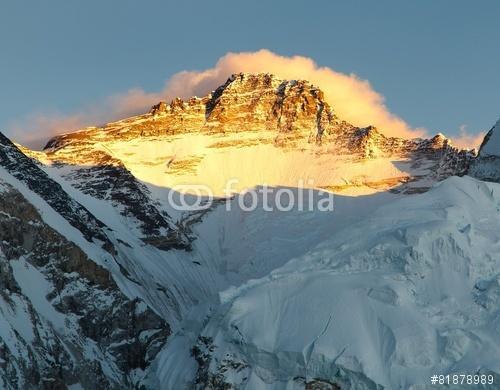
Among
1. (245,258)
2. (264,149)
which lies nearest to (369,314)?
(245,258)

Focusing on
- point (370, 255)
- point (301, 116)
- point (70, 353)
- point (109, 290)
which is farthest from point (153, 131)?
point (370, 255)

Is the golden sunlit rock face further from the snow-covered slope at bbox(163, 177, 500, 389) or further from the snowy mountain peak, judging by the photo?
the snow-covered slope at bbox(163, 177, 500, 389)

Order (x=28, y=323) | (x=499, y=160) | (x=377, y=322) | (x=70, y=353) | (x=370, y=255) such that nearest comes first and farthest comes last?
(x=377, y=322)
(x=370, y=255)
(x=28, y=323)
(x=70, y=353)
(x=499, y=160)

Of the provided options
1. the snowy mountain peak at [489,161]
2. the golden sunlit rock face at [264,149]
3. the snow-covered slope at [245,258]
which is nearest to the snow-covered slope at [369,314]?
the snow-covered slope at [245,258]

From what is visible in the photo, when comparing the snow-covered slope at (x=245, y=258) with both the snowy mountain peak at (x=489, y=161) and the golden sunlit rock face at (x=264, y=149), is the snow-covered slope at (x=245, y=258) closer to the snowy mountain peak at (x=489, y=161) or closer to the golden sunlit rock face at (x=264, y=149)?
the golden sunlit rock face at (x=264, y=149)

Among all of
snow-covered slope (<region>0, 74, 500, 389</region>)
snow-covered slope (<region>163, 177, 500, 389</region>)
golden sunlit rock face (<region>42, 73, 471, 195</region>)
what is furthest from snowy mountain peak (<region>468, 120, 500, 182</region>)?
snow-covered slope (<region>163, 177, 500, 389</region>)

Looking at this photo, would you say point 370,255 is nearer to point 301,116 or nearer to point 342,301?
point 342,301

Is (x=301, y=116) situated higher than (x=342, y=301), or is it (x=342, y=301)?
(x=301, y=116)

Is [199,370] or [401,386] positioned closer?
[401,386]
